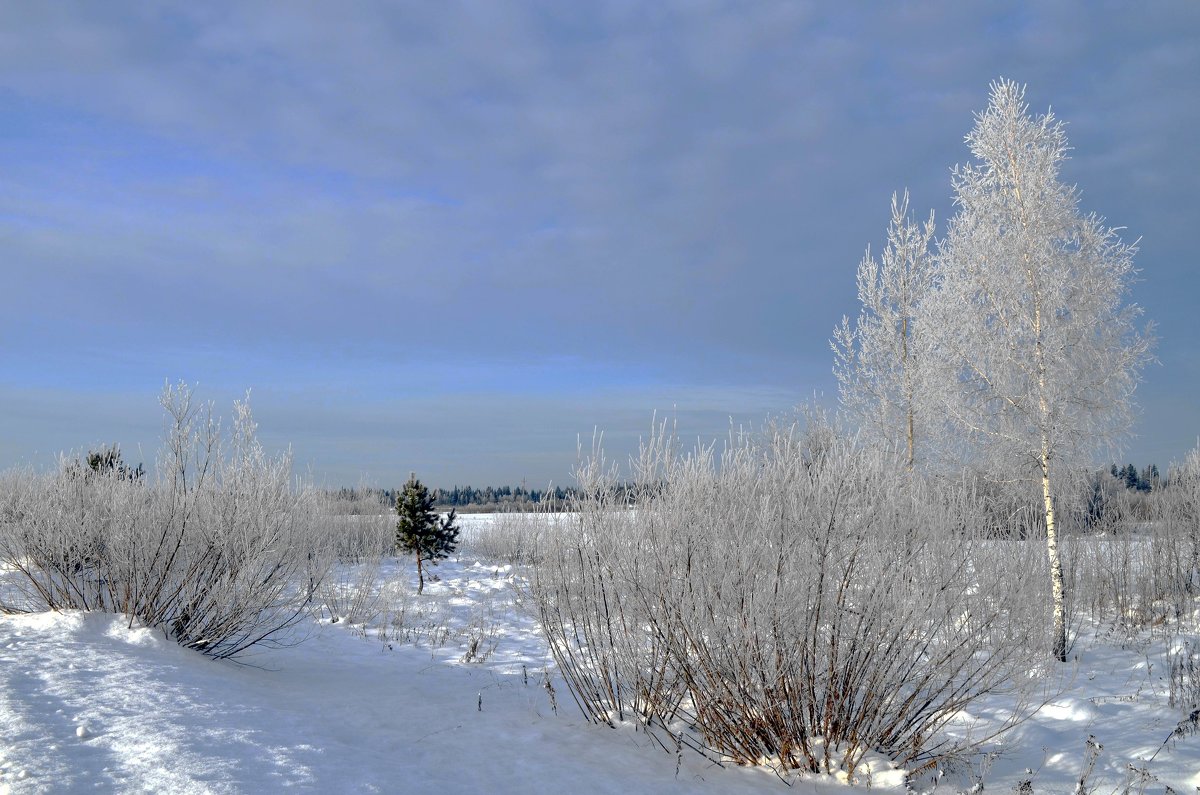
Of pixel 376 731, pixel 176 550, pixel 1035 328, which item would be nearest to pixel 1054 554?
pixel 1035 328

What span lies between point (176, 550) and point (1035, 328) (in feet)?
30.9

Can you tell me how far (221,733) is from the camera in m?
4.77

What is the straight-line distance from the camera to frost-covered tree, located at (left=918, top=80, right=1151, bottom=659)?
880cm

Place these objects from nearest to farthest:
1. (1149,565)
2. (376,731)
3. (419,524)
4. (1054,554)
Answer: (376,731) → (1054,554) → (1149,565) → (419,524)

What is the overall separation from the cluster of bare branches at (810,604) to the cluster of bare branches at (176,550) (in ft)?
12.6

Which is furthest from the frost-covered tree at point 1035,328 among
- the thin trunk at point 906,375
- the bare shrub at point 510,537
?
the bare shrub at point 510,537

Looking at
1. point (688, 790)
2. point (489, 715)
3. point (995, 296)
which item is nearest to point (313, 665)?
point (489, 715)

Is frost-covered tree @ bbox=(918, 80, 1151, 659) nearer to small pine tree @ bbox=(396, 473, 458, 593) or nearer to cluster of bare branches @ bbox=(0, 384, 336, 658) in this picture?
cluster of bare branches @ bbox=(0, 384, 336, 658)

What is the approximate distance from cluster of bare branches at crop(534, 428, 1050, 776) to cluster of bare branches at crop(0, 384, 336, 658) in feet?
12.6

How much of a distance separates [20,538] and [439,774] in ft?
19.9

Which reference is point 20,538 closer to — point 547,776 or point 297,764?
point 297,764

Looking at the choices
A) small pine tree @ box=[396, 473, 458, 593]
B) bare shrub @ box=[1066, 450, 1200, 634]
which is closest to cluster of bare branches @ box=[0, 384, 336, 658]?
small pine tree @ box=[396, 473, 458, 593]

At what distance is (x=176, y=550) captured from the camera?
729cm

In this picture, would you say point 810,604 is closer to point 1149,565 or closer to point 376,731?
point 376,731
